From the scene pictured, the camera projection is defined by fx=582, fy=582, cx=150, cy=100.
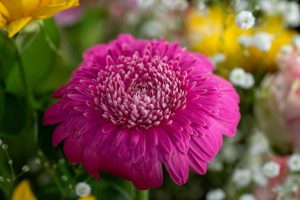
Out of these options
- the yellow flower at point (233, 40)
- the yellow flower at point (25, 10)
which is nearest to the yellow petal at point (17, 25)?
the yellow flower at point (25, 10)

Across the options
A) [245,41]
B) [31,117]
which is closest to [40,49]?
[31,117]

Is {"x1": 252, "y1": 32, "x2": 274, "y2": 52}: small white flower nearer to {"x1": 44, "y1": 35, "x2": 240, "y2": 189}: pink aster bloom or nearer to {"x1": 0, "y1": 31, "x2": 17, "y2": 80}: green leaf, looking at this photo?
{"x1": 44, "y1": 35, "x2": 240, "y2": 189}: pink aster bloom

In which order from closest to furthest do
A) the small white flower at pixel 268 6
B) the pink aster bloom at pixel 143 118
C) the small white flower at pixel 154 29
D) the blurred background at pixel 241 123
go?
the pink aster bloom at pixel 143 118
the blurred background at pixel 241 123
the small white flower at pixel 268 6
the small white flower at pixel 154 29

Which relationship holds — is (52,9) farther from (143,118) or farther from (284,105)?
(284,105)

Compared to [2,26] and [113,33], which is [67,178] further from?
[113,33]

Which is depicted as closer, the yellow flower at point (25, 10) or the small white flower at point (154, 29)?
the yellow flower at point (25, 10)

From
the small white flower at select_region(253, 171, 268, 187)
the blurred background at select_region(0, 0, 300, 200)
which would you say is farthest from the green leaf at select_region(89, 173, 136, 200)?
the small white flower at select_region(253, 171, 268, 187)

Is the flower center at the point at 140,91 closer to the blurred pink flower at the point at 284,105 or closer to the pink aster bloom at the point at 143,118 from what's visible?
the pink aster bloom at the point at 143,118

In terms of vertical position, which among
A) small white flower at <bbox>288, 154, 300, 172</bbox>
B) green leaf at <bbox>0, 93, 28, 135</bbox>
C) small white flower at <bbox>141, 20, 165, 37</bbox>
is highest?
green leaf at <bbox>0, 93, 28, 135</bbox>
